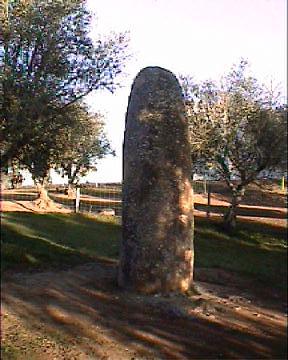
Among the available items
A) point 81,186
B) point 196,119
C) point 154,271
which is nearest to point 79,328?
point 154,271

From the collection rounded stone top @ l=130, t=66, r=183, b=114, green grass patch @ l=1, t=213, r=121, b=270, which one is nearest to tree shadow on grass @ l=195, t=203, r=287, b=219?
rounded stone top @ l=130, t=66, r=183, b=114

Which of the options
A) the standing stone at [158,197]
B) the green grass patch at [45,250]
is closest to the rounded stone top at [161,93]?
the standing stone at [158,197]

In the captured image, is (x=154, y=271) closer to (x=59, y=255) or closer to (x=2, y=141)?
(x=59, y=255)

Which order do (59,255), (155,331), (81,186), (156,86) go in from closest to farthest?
(81,186), (156,86), (155,331), (59,255)

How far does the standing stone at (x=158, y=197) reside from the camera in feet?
11.0

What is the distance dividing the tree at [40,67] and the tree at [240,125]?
231 cm

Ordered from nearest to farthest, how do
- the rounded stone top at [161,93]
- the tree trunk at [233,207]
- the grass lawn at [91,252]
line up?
the tree trunk at [233,207] → the rounded stone top at [161,93] → the grass lawn at [91,252]

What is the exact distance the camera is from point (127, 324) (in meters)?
3.95

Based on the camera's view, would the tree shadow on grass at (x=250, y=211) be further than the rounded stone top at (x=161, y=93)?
No

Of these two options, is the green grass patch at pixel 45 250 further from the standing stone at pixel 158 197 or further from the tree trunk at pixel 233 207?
the tree trunk at pixel 233 207

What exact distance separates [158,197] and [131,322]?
0.96 m

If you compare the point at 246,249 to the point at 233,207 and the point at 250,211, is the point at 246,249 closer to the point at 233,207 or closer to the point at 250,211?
the point at 250,211

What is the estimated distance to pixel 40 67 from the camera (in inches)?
45.0

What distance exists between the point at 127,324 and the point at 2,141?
121 inches
